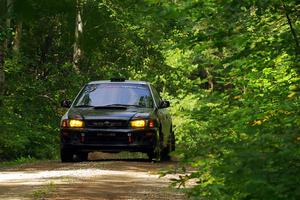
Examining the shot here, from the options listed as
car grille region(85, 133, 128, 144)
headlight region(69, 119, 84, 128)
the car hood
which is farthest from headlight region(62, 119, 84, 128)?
car grille region(85, 133, 128, 144)

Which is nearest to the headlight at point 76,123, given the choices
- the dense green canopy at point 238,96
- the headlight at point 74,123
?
the headlight at point 74,123

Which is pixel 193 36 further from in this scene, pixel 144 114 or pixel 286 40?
pixel 144 114

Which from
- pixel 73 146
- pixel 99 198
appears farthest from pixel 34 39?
pixel 99 198

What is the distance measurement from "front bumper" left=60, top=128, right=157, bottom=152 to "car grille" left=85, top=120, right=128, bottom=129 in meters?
0.09

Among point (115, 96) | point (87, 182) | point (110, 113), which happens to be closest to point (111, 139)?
point (110, 113)

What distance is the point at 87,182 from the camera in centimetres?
1152

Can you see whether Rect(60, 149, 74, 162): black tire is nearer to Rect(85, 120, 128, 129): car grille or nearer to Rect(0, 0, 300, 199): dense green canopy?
Rect(85, 120, 128, 129): car grille

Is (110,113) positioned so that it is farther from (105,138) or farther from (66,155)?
(66,155)

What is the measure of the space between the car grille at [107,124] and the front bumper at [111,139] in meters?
0.09

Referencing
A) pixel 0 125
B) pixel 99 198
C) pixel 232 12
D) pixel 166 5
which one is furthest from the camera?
pixel 0 125

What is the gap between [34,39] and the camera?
32.5 m

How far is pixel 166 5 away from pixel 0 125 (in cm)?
1714

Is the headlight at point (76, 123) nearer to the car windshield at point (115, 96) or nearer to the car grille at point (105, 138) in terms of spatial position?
the car grille at point (105, 138)

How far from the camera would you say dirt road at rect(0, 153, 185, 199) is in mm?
10031
